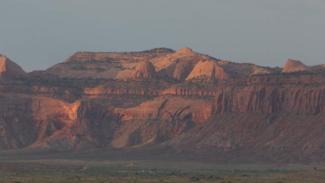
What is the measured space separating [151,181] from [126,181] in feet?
10.7

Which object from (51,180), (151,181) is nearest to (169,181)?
(151,181)

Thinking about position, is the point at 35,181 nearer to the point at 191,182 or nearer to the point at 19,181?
the point at 19,181

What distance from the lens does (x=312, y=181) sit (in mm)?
199500

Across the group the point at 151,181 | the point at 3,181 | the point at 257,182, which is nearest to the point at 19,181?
the point at 3,181

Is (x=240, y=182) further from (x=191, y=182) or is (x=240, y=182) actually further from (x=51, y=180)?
(x=51, y=180)

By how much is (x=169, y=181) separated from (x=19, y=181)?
19.6 m

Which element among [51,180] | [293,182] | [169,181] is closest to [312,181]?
[293,182]

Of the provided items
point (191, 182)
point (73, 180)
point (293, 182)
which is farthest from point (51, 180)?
point (293, 182)

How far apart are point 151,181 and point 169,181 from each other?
2.39 metres

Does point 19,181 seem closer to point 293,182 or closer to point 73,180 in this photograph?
point 73,180

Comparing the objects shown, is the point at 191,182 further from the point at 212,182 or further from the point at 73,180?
the point at 73,180

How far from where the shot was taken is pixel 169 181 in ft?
650

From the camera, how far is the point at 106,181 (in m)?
196

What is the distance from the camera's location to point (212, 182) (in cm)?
19725
